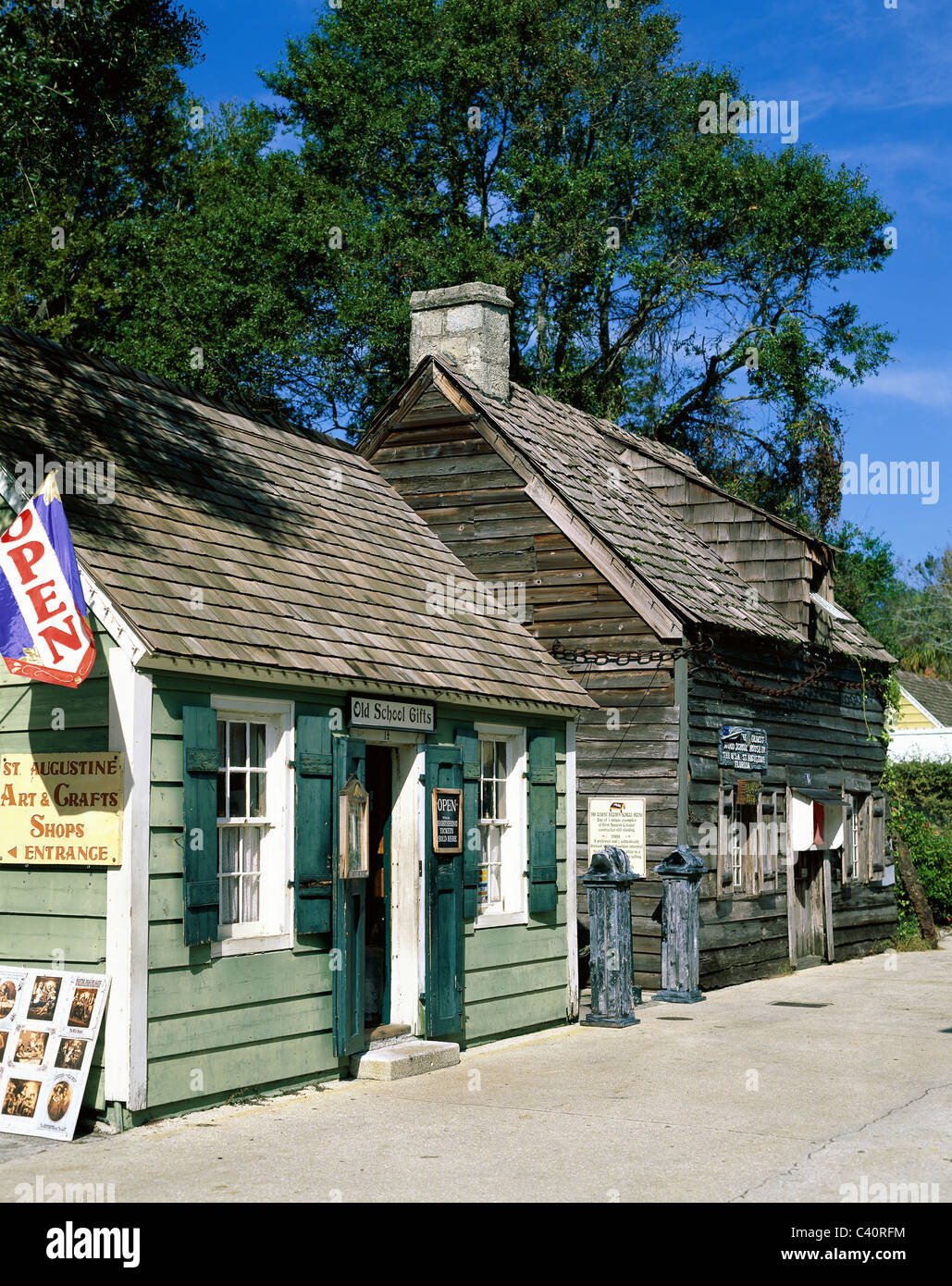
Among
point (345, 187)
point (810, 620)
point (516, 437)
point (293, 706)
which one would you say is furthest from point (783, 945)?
point (345, 187)

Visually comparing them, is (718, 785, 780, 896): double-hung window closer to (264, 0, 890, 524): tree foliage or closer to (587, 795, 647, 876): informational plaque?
(587, 795, 647, 876): informational plaque

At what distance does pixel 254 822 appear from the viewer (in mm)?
9367

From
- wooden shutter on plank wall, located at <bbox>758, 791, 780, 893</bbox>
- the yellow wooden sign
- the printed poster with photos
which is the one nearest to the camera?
the printed poster with photos

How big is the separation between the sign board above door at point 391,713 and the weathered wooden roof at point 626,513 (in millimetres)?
4481

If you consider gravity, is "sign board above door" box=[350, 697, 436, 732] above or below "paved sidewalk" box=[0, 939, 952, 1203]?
above

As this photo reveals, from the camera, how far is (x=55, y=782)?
28.2ft

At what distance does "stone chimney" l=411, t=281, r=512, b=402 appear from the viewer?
1684 cm

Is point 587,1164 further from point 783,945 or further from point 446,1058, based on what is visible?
point 783,945

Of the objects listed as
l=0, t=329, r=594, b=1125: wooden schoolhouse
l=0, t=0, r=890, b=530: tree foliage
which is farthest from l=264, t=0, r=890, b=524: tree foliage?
l=0, t=329, r=594, b=1125: wooden schoolhouse

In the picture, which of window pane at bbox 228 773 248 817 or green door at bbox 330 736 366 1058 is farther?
green door at bbox 330 736 366 1058

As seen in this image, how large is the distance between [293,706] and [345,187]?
22659 millimetres

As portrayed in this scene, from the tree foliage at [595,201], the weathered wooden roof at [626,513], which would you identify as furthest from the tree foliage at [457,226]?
the weathered wooden roof at [626,513]

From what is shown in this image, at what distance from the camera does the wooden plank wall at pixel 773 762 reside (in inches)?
594

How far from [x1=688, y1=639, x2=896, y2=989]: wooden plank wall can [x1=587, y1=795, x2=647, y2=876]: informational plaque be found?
55cm
